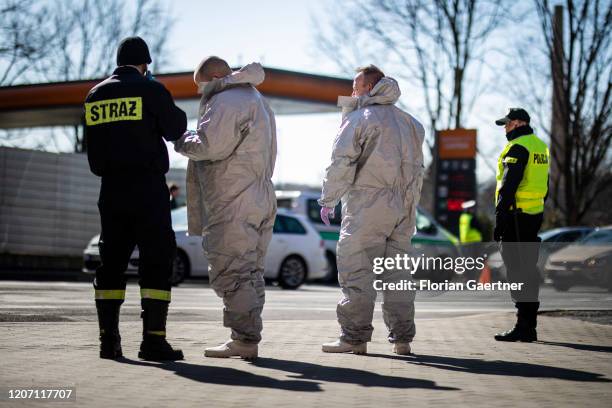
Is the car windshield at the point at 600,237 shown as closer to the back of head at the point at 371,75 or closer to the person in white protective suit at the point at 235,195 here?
the back of head at the point at 371,75

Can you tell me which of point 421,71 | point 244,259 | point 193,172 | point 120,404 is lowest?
point 120,404

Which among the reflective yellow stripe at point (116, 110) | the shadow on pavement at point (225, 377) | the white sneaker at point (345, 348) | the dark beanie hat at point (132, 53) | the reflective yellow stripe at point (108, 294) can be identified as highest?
the dark beanie hat at point (132, 53)

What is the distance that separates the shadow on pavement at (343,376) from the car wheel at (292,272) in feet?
47.4

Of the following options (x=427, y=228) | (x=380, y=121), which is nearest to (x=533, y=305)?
(x=380, y=121)

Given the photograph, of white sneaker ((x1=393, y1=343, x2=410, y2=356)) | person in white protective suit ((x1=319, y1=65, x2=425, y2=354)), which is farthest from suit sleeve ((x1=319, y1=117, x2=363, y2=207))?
white sneaker ((x1=393, y1=343, x2=410, y2=356))

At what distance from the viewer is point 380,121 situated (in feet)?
26.1

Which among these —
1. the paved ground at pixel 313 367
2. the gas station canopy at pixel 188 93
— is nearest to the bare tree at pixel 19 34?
the gas station canopy at pixel 188 93

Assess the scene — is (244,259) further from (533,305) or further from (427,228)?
(427,228)

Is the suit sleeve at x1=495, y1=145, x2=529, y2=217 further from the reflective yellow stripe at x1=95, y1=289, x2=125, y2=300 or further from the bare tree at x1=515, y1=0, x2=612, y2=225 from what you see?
the bare tree at x1=515, y1=0, x2=612, y2=225

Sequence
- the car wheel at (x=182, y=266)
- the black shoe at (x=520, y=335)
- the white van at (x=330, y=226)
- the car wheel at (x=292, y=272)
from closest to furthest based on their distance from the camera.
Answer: the black shoe at (x=520, y=335) → the car wheel at (x=182, y=266) → the car wheel at (x=292, y=272) → the white van at (x=330, y=226)

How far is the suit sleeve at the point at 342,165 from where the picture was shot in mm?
7914

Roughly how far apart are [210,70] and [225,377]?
7.32ft

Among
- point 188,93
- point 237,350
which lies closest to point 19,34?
point 188,93

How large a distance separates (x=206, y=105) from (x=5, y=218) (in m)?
19.3
